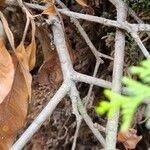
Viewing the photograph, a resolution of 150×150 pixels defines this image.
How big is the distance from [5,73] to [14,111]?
12cm

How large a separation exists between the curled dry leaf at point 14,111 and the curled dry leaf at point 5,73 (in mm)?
73

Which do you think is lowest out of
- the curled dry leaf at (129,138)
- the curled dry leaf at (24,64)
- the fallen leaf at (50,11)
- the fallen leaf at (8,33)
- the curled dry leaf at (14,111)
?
the curled dry leaf at (129,138)

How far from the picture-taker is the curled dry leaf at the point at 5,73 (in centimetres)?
91

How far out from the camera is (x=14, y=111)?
3.31 feet

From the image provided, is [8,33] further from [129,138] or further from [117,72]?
[129,138]

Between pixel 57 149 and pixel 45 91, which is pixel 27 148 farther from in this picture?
pixel 45 91

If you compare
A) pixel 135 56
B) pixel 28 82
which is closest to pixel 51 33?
pixel 28 82

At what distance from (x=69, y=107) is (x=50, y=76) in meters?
0.17

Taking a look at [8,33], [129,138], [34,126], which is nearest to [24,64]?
[8,33]

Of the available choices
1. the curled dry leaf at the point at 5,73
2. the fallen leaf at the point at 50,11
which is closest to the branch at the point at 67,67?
the fallen leaf at the point at 50,11

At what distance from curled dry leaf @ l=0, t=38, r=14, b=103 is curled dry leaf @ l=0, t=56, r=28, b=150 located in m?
0.07

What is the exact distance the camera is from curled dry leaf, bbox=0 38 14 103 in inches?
35.7

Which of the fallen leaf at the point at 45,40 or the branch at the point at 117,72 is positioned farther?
the fallen leaf at the point at 45,40

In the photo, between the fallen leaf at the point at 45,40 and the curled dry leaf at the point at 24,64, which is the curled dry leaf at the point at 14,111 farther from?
the fallen leaf at the point at 45,40
